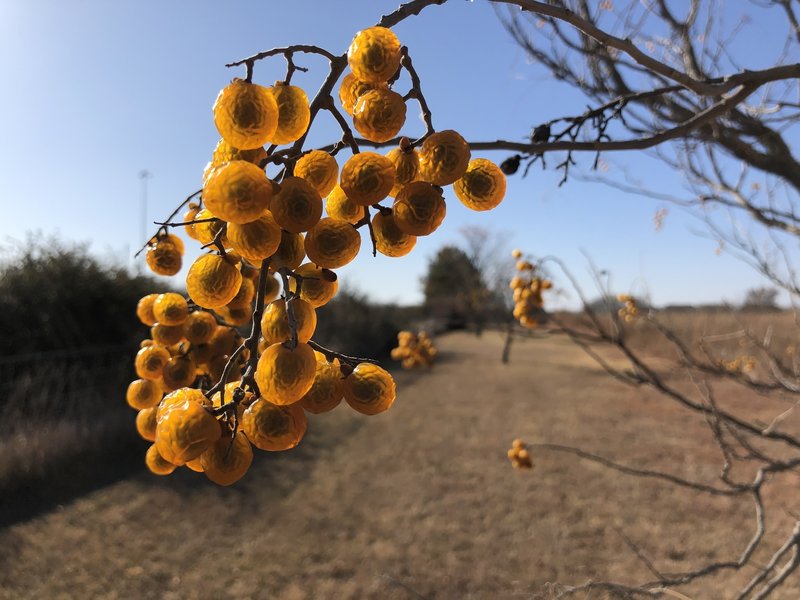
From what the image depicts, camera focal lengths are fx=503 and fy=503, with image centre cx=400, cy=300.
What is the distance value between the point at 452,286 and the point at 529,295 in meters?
23.8

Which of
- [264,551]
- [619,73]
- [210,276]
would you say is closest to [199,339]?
[210,276]

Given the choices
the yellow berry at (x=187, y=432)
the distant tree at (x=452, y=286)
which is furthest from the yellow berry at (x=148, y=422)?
the distant tree at (x=452, y=286)

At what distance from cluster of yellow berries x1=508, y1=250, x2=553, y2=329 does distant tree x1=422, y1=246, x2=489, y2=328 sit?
14168mm

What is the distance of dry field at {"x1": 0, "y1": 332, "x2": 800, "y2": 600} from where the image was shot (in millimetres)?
3488

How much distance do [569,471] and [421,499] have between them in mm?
1939

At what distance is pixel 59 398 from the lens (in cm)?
539

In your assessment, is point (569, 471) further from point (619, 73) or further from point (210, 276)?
point (210, 276)

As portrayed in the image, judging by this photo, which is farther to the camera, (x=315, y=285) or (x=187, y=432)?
(x=315, y=285)

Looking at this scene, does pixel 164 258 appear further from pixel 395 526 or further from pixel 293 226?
pixel 395 526

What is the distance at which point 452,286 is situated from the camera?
85.0ft

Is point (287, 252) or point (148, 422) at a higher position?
point (287, 252)

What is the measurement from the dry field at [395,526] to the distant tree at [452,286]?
1066cm

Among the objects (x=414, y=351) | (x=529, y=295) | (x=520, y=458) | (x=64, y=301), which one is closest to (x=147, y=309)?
(x=529, y=295)

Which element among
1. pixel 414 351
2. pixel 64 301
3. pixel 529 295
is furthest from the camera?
pixel 64 301
